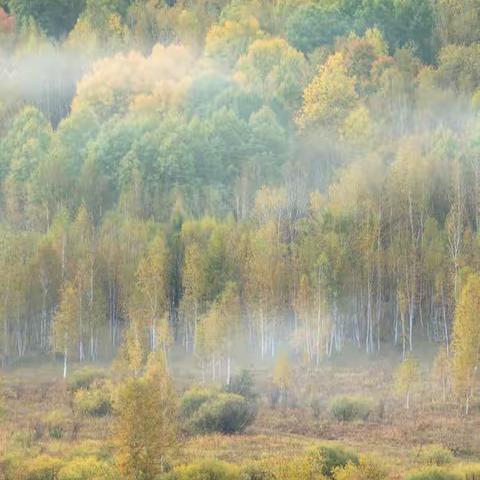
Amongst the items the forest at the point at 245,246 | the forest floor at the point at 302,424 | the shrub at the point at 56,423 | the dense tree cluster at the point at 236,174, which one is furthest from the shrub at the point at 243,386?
the shrub at the point at 56,423

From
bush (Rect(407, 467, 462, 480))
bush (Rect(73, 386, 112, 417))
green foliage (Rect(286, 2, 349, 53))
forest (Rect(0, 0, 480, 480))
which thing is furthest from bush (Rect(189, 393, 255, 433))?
green foliage (Rect(286, 2, 349, 53))

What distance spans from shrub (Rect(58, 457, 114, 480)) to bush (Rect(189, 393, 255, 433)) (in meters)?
11.2

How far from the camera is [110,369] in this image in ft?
238

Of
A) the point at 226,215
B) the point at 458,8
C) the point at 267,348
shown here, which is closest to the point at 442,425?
the point at 267,348

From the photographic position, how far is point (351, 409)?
6353 cm

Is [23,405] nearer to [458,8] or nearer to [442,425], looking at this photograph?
[442,425]

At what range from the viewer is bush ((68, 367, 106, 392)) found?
68.7 metres

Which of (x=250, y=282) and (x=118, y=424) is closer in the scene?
(x=118, y=424)

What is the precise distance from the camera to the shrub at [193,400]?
203 feet

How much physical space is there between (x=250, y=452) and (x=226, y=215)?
137 feet

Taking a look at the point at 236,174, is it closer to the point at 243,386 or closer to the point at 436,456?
the point at 243,386

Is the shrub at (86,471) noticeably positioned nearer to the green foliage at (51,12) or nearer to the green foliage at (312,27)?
the green foliage at (312,27)

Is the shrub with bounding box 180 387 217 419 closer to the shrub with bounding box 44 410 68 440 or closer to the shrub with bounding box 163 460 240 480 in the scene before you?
the shrub with bounding box 44 410 68 440

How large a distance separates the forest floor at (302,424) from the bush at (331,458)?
2.58 m
